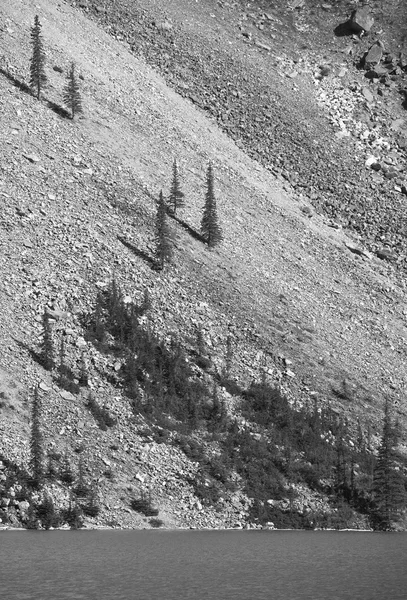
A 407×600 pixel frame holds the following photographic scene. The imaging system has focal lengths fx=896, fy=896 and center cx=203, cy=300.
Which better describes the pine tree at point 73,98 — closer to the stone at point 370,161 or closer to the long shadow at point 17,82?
the long shadow at point 17,82

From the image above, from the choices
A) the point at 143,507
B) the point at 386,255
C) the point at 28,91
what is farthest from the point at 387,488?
the point at 28,91

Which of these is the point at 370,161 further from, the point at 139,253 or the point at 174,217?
the point at 139,253

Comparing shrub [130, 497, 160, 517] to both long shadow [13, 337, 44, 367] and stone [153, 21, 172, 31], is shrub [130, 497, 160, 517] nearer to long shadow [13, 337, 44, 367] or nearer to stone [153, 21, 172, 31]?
long shadow [13, 337, 44, 367]

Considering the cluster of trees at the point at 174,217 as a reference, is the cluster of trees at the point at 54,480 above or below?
below

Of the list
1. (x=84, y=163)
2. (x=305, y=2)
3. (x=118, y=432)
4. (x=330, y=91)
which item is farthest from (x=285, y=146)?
(x=118, y=432)

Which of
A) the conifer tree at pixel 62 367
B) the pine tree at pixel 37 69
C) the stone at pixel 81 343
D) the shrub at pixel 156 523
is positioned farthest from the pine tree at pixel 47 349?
the pine tree at pixel 37 69

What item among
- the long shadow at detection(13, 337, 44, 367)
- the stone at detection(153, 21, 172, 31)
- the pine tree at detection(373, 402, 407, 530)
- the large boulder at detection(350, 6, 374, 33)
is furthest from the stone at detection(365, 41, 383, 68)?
the long shadow at detection(13, 337, 44, 367)
